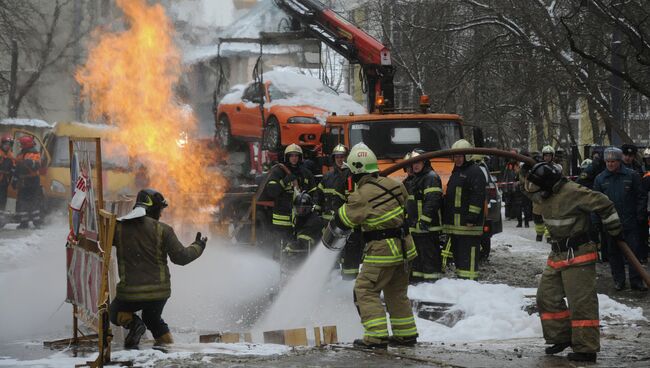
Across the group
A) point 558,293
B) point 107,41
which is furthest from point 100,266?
point 107,41

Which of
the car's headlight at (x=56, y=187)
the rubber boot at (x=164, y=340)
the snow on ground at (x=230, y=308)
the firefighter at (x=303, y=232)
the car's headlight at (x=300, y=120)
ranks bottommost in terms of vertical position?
the snow on ground at (x=230, y=308)

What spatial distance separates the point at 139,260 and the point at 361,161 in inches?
84.6

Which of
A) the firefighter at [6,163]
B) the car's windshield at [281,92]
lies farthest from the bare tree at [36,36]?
the car's windshield at [281,92]

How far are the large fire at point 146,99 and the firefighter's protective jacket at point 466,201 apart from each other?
7.08 meters

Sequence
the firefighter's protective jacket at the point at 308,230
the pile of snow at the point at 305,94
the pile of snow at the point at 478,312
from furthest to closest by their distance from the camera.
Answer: the pile of snow at the point at 305,94, the firefighter's protective jacket at the point at 308,230, the pile of snow at the point at 478,312

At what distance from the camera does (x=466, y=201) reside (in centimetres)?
1249

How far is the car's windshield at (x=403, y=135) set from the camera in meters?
15.3

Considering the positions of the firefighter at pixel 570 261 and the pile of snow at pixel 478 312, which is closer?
the firefighter at pixel 570 261

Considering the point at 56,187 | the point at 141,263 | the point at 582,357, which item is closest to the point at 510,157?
the point at 582,357

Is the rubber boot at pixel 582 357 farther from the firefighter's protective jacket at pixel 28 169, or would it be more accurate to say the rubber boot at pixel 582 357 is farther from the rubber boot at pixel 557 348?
the firefighter's protective jacket at pixel 28 169

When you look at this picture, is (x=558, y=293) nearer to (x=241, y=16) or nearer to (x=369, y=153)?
(x=369, y=153)

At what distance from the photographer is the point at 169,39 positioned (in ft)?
67.2

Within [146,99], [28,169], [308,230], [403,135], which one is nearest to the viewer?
[308,230]

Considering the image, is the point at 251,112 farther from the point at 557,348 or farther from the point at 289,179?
the point at 557,348
